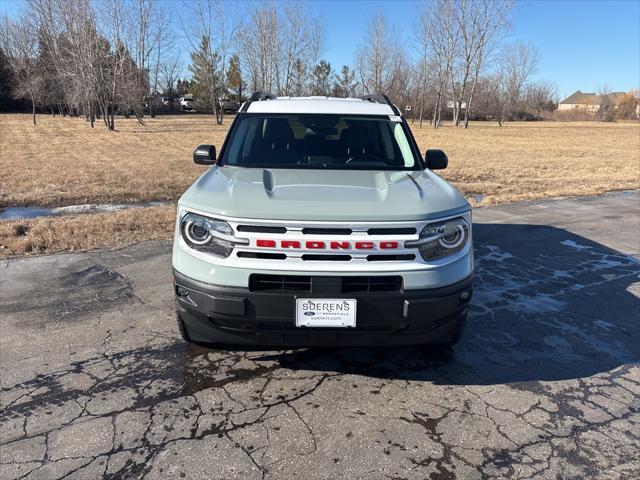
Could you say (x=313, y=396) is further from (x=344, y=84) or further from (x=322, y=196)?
(x=344, y=84)

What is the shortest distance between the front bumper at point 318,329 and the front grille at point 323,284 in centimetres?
2

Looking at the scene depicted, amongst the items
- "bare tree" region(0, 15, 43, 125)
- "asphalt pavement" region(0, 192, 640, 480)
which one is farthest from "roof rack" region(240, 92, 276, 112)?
"bare tree" region(0, 15, 43, 125)

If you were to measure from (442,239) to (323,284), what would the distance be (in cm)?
77

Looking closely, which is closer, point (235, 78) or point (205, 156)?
point (205, 156)

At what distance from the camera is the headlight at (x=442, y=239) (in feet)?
9.06

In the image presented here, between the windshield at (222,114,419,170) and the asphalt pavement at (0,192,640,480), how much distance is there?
1.48 metres

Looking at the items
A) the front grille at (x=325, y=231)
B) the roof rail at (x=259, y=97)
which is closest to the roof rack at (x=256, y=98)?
the roof rail at (x=259, y=97)

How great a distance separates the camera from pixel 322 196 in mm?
2900

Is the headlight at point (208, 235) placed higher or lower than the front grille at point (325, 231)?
lower

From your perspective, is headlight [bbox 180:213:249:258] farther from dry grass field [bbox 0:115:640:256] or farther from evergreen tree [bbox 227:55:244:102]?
evergreen tree [bbox 227:55:244:102]

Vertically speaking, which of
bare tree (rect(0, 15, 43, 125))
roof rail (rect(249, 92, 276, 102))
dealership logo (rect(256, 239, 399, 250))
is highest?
bare tree (rect(0, 15, 43, 125))

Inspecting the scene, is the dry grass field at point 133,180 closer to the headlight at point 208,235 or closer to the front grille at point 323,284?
the headlight at point 208,235

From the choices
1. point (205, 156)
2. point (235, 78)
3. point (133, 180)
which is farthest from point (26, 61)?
point (205, 156)

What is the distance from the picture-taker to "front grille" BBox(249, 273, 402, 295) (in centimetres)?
264
